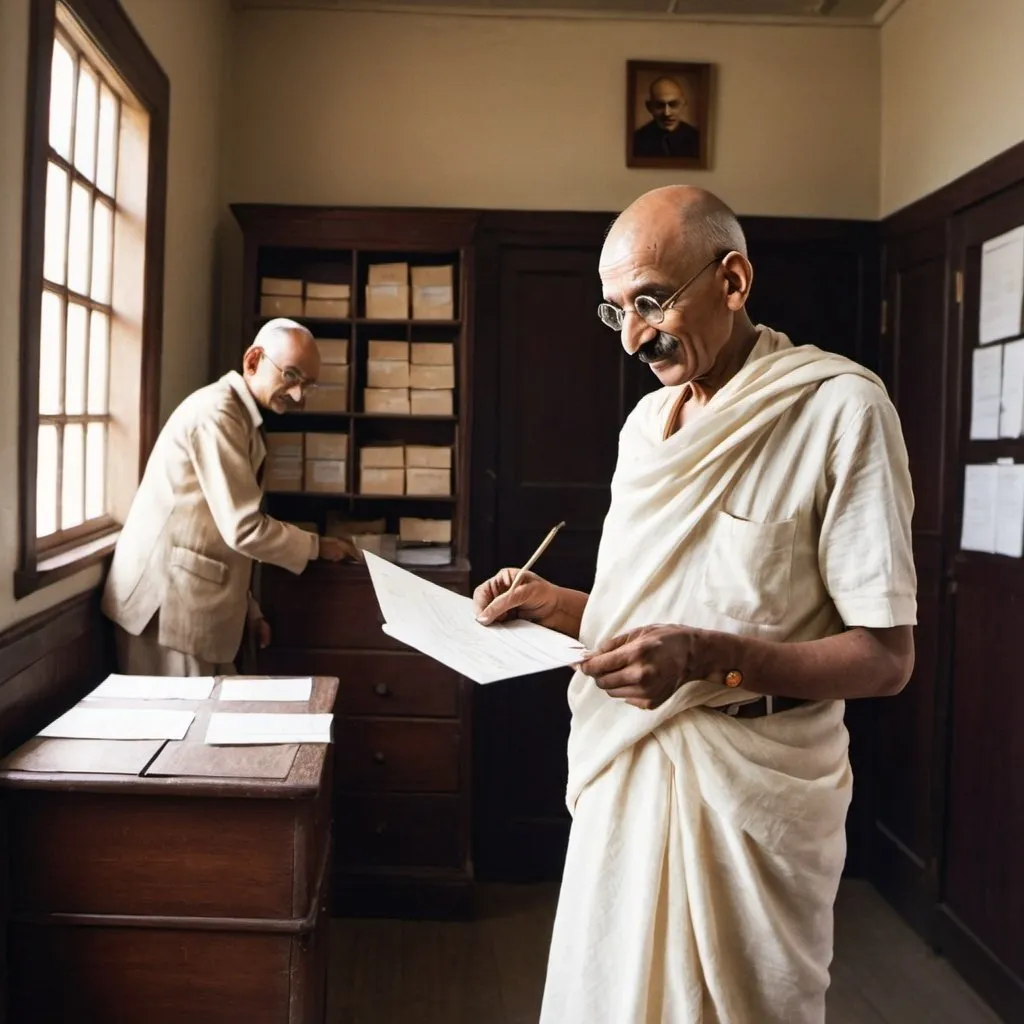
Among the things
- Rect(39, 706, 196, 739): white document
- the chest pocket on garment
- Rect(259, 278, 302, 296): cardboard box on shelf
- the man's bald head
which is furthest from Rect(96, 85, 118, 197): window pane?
the chest pocket on garment

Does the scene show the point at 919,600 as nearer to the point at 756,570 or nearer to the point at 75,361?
the point at 756,570

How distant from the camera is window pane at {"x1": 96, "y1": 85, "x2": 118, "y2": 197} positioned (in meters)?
2.65

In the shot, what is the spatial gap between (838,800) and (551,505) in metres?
2.42

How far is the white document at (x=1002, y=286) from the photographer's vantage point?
2729 millimetres

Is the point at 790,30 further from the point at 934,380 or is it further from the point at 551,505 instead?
the point at 551,505

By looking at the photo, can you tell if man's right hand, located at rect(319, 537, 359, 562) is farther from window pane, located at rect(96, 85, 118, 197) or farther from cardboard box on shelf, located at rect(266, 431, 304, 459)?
window pane, located at rect(96, 85, 118, 197)

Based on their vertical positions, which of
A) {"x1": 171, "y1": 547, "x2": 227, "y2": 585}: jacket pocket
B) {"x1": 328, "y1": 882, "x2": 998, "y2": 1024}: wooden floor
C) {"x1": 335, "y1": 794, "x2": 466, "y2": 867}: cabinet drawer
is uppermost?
{"x1": 171, "y1": 547, "x2": 227, "y2": 585}: jacket pocket

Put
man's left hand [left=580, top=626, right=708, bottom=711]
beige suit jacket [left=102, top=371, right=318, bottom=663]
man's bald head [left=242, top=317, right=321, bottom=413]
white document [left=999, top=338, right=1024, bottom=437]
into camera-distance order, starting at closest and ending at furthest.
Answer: man's left hand [left=580, top=626, right=708, bottom=711], beige suit jacket [left=102, top=371, right=318, bottom=663], white document [left=999, top=338, right=1024, bottom=437], man's bald head [left=242, top=317, right=321, bottom=413]

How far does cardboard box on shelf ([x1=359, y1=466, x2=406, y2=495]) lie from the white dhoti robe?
214cm

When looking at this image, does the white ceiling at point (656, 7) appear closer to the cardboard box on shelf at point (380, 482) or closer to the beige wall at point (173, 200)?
the beige wall at point (173, 200)

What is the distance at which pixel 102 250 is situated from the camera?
9.00ft

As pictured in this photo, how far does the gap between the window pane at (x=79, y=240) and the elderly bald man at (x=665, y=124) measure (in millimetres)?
2006

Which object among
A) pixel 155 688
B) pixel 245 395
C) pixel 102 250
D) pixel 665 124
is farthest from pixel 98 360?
pixel 665 124

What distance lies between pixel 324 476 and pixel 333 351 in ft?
1.38
